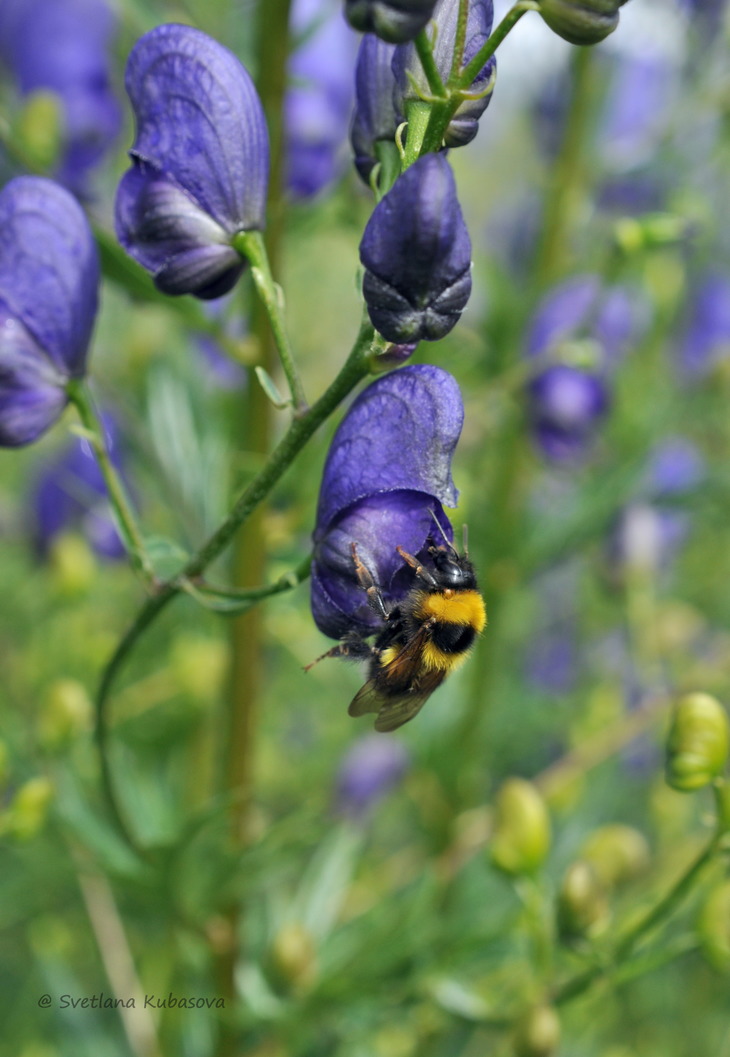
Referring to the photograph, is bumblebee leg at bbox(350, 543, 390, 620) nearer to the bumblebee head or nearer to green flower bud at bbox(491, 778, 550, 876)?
the bumblebee head

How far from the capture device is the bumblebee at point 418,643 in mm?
959

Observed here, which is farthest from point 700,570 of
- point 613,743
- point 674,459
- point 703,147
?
point 613,743

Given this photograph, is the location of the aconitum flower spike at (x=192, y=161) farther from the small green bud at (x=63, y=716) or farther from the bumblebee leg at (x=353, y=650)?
the small green bud at (x=63, y=716)

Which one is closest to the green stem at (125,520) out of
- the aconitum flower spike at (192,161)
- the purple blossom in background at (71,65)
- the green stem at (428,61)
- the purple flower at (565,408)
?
the aconitum flower spike at (192,161)

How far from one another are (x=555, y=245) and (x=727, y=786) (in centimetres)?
119

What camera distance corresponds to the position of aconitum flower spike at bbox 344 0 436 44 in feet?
2.10

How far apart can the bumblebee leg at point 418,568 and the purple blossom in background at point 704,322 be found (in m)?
1.80

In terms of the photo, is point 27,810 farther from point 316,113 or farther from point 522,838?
point 316,113

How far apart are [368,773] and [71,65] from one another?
148 cm

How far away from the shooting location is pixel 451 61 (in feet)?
2.59

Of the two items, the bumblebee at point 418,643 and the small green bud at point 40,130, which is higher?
the small green bud at point 40,130

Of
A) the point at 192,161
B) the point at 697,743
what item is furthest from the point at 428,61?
the point at 697,743

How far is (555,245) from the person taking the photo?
2018 millimetres

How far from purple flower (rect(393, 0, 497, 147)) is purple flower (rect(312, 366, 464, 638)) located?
0.17 meters
